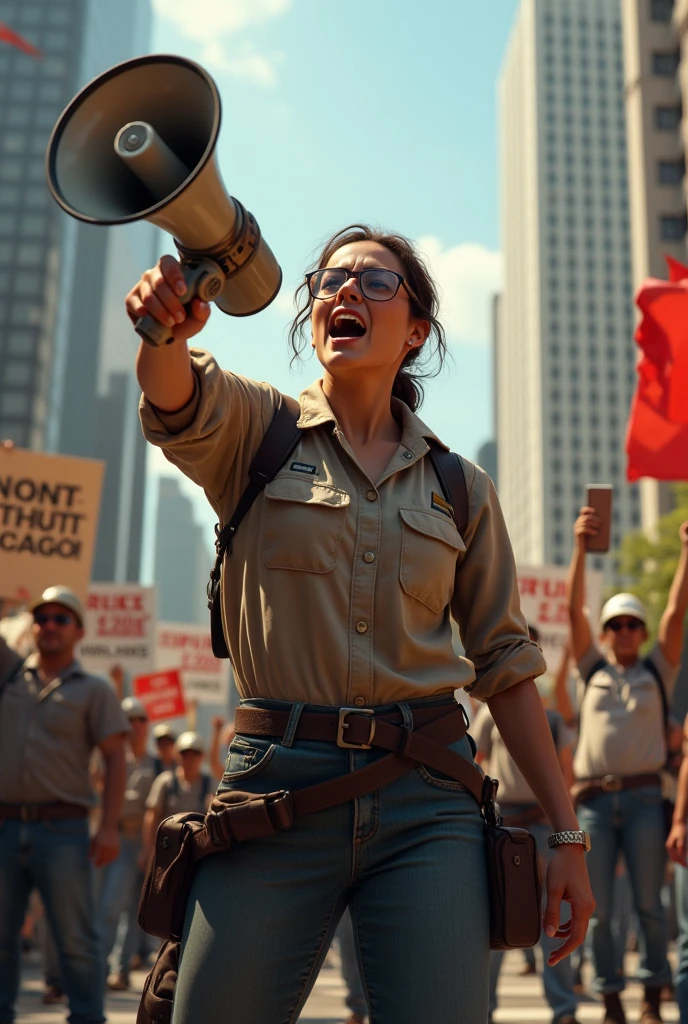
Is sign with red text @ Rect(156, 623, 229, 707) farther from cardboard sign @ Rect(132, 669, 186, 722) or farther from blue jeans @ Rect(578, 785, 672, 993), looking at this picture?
blue jeans @ Rect(578, 785, 672, 993)

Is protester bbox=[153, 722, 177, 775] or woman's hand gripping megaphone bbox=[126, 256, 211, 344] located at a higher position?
woman's hand gripping megaphone bbox=[126, 256, 211, 344]

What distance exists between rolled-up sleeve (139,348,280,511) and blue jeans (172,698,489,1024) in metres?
0.48

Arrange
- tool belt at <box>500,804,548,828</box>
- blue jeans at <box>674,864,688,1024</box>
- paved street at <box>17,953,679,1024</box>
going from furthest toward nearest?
tool belt at <box>500,804,548,828</box> < paved street at <box>17,953,679,1024</box> < blue jeans at <box>674,864,688,1024</box>

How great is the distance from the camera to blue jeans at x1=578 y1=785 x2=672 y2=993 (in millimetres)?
6227

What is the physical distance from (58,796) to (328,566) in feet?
13.0

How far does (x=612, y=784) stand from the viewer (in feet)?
21.2

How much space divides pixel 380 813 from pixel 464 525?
2.25ft

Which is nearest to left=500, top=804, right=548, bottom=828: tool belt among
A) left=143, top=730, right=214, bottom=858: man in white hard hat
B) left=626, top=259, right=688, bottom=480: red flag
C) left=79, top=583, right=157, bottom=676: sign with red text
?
left=626, top=259, right=688, bottom=480: red flag

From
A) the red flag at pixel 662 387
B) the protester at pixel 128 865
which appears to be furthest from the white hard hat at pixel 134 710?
the red flag at pixel 662 387

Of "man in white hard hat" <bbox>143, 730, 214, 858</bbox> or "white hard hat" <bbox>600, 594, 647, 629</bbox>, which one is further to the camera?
"man in white hard hat" <bbox>143, 730, 214, 858</bbox>

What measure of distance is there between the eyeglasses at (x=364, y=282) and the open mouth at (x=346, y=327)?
6 cm

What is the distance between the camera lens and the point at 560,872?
256 cm

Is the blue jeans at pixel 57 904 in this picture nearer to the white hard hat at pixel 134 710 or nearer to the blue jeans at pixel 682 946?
the blue jeans at pixel 682 946

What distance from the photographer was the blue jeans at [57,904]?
554 cm
